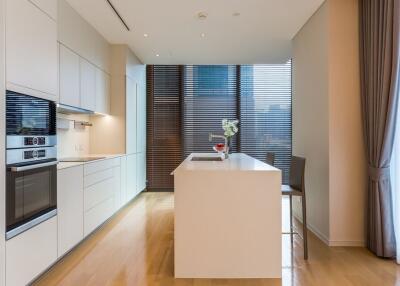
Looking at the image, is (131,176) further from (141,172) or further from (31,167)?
(31,167)

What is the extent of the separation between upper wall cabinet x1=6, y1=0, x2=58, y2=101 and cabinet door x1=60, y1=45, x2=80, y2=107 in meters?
0.76

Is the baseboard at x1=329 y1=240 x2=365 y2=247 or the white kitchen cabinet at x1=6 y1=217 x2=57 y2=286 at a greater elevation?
the white kitchen cabinet at x1=6 y1=217 x2=57 y2=286

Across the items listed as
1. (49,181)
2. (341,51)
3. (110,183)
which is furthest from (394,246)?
(110,183)

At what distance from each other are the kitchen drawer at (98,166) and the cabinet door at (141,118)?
1.71 m

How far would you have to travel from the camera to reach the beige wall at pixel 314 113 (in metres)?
3.43

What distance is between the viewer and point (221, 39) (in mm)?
4809

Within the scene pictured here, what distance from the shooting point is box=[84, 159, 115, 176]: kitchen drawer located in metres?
3.45

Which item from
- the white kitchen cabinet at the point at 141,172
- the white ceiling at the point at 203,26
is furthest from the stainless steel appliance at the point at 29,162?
the white kitchen cabinet at the point at 141,172

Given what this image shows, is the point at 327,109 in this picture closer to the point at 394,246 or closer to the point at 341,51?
the point at 341,51

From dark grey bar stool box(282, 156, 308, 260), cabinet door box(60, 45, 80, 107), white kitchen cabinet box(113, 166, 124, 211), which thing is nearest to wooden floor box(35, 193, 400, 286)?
dark grey bar stool box(282, 156, 308, 260)

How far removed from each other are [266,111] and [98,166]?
13.4ft

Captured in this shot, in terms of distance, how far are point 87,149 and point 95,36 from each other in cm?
175

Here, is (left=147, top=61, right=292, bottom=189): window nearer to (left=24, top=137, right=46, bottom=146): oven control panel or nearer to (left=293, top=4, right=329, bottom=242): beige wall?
(left=293, top=4, right=329, bottom=242): beige wall

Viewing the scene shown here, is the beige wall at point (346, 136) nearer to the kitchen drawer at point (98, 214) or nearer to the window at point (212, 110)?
the kitchen drawer at point (98, 214)
